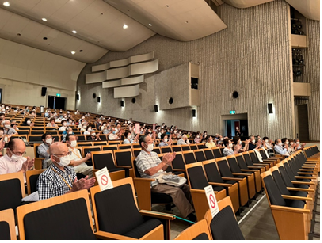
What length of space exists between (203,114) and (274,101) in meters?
4.09

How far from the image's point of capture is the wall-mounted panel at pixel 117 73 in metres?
18.5

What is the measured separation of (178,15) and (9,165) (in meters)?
11.5

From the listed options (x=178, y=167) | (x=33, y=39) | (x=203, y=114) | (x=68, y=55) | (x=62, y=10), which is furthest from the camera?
(x=68, y=55)

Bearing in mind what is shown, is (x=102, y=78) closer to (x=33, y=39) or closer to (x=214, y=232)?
(x=33, y=39)

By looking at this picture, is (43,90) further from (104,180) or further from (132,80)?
(104,180)

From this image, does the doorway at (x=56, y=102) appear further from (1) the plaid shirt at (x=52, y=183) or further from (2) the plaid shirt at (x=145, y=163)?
(1) the plaid shirt at (x=52, y=183)

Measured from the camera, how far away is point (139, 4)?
11492 mm

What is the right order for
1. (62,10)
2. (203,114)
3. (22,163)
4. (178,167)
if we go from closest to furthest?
(22,163)
(178,167)
(62,10)
(203,114)

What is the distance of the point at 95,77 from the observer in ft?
67.1

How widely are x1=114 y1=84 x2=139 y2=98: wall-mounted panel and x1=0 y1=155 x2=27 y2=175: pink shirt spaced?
15389 mm

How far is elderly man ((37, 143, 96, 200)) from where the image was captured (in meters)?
2.03

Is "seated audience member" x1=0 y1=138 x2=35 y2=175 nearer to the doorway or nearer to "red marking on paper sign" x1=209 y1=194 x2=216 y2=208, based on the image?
"red marking on paper sign" x1=209 y1=194 x2=216 y2=208

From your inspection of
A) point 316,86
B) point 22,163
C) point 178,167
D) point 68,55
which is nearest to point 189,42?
point 316,86

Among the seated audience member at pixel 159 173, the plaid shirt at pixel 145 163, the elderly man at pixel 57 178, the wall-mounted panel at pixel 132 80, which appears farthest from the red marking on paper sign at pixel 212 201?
the wall-mounted panel at pixel 132 80
